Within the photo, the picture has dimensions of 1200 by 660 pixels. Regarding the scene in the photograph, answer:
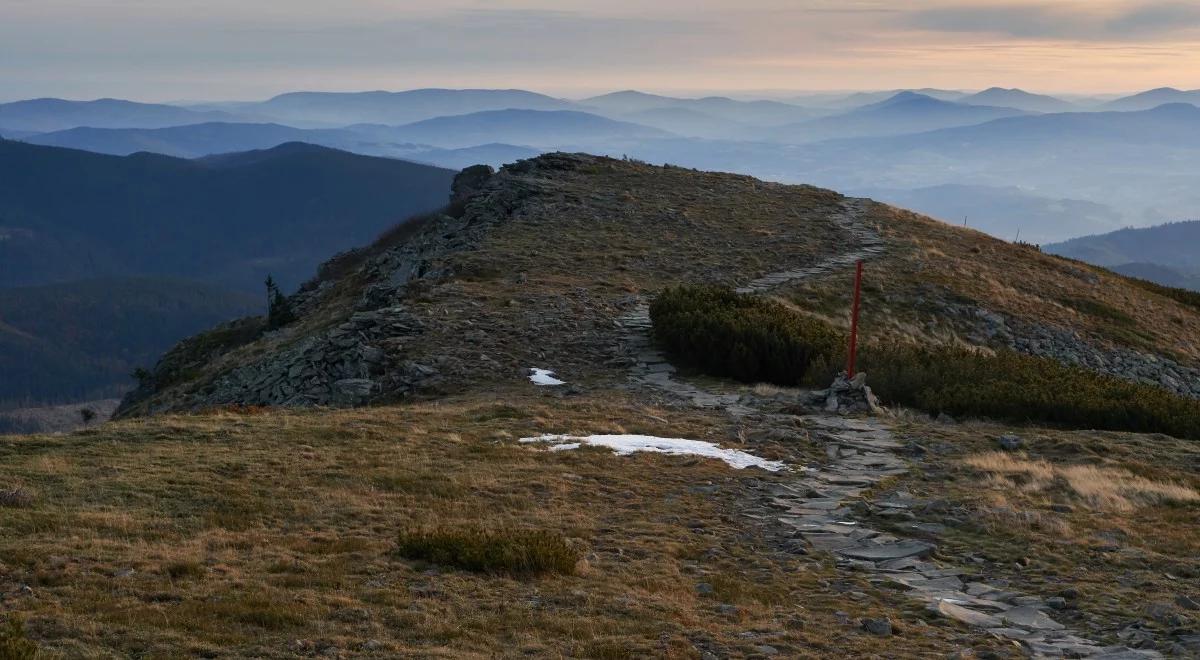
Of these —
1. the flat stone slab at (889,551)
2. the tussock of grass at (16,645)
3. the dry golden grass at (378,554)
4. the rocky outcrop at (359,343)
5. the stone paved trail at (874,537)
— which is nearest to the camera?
the tussock of grass at (16,645)

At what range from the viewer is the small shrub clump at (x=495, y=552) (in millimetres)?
9711

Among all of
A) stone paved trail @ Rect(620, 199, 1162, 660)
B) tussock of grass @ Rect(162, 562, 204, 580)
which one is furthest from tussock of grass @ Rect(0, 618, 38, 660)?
stone paved trail @ Rect(620, 199, 1162, 660)

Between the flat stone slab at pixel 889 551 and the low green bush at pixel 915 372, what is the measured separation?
8.85 m

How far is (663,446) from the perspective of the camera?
1562cm

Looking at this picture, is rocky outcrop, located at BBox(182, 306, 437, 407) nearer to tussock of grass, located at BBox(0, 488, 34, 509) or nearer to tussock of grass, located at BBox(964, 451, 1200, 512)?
tussock of grass, located at BBox(0, 488, 34, 509)

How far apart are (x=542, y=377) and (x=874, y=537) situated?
1076cm

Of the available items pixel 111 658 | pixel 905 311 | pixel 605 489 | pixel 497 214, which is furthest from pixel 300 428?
pixel 497 214

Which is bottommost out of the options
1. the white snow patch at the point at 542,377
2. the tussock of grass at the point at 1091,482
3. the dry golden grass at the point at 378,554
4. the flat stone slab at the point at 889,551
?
the flat stone slab at the point at 889,551

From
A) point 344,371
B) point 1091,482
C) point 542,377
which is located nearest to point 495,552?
point 1091,482

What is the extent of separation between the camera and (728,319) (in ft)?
75.2

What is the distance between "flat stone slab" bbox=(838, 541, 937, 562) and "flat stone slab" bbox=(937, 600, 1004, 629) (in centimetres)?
148

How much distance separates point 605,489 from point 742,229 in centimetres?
3088

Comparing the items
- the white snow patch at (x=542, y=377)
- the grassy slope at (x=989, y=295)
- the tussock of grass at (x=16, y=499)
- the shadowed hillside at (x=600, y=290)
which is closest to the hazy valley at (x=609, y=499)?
the tussock of grass at (x=16, y=499)

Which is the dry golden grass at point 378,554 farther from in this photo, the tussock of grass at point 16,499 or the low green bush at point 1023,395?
the low green bush at point 1023,395
